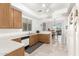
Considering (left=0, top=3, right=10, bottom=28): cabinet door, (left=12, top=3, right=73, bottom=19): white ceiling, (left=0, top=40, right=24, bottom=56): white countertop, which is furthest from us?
(left=12, top=3, right=73, bottom=19): white ceiling

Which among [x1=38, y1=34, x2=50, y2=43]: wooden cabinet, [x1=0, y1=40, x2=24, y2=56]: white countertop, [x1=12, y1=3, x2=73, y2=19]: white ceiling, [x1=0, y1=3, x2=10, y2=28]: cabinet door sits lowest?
[x1=38, y1=34, x2=50, y2=43]: wooden cabinet

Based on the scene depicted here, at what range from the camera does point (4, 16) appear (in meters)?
3.53

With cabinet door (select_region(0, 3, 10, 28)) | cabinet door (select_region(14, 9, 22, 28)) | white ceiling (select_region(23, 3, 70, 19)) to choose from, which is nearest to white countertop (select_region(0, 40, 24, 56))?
cabinet door (select_region(0, 3, 10, 28))

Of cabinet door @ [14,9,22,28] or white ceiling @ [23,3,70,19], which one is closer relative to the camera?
cabinet door @ [14,9,22,28]

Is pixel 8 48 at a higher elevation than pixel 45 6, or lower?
lower

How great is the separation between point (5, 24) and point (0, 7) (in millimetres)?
547

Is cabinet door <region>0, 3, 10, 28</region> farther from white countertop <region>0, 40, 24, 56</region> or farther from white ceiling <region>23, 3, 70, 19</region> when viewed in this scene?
white ceiling <region>23, 3, 70, 19</region>

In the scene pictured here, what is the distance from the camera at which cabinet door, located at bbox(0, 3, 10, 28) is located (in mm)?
3410

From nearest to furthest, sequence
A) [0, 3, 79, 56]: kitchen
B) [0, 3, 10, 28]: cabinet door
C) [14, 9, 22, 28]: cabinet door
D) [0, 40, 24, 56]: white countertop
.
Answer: [0, 40, 24, 56]: white countertop, [0, 3, 79, 56]: kitchen, [0, 3, 10, 28]: cabinet door, [14, 9, 22, 28]: cabinet door

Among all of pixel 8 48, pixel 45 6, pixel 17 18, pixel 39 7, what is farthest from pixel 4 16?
pixel 39 7

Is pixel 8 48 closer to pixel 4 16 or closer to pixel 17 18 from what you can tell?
pixel 4 16

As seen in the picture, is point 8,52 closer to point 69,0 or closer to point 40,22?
point 69,0

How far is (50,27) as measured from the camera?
11.0 meters

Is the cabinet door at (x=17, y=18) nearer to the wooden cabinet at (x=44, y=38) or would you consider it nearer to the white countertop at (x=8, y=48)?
the white countertop at (x=8, y=48)
